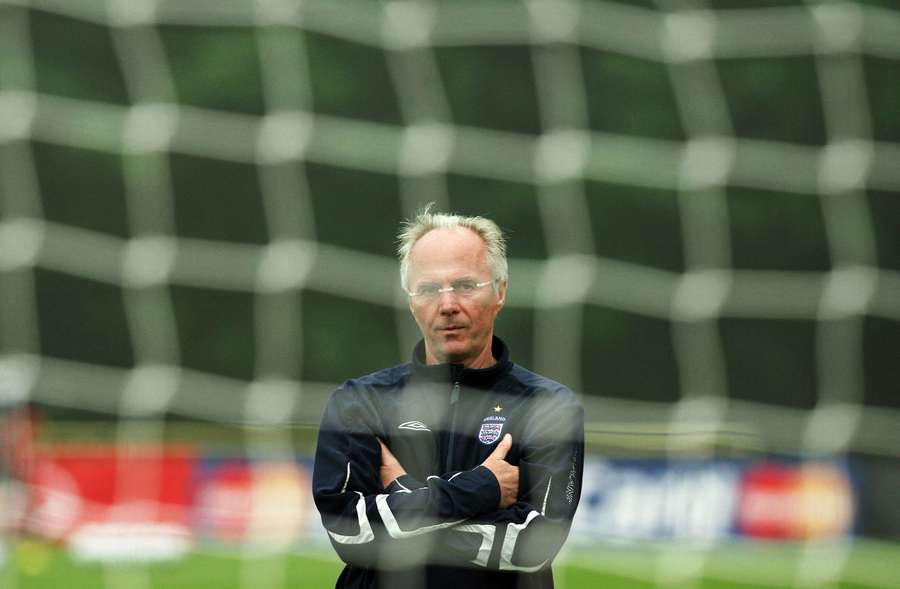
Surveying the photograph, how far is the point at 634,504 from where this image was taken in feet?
33.1

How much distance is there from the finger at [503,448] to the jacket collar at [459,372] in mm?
117

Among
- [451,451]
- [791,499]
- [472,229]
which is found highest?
[791,499]

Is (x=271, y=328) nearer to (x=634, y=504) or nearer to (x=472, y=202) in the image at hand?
(x=472, y=202)

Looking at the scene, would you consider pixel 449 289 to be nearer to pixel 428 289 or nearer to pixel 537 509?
pixel 428 289

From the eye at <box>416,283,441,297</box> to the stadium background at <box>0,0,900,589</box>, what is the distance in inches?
271

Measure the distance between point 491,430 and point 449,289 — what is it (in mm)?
270

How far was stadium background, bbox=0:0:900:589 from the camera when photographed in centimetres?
1041

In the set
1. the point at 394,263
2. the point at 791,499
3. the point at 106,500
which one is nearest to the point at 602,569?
the point at 791,499

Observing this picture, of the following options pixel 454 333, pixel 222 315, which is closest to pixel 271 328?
pixel 222 315

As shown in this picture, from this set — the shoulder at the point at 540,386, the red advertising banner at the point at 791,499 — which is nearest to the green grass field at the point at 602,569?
the red advertising banner at the point at 791,499

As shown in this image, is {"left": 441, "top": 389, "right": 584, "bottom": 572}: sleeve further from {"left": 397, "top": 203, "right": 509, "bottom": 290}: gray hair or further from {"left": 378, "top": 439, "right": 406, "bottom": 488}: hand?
{"left": 397, "top": 203, "right": 509, "bottom": 290}: gray hair

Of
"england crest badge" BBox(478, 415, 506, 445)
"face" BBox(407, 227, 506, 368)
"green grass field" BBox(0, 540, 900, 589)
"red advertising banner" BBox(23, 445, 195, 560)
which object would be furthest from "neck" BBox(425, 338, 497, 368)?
"red advertising banner" BBox(23, 445, 195, 560)

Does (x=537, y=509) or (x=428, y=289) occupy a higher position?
(x=428, y=289)

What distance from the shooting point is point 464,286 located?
2.62 m
